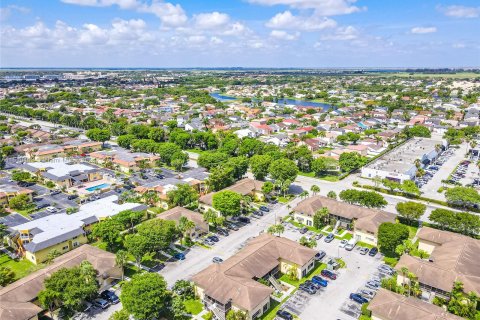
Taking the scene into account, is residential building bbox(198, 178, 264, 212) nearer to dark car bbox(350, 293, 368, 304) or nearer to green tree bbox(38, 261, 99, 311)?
green tree bbox(38, 261, 99, 311)

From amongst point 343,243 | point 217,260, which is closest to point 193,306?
point 217,260

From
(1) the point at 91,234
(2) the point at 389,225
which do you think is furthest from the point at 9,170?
(2) the point at 389,225

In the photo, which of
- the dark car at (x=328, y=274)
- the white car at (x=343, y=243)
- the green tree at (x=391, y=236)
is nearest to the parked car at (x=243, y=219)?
the white car at (x=343, y=243)

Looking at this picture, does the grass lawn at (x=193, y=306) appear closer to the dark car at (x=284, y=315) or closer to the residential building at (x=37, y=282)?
the dark car at (x=284, y=315)

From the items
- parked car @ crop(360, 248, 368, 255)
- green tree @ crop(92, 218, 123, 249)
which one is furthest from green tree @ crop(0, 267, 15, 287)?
parked car @ crop(360, 248, 368, 255)

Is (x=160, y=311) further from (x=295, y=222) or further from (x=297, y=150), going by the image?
(x=297, y=150)
